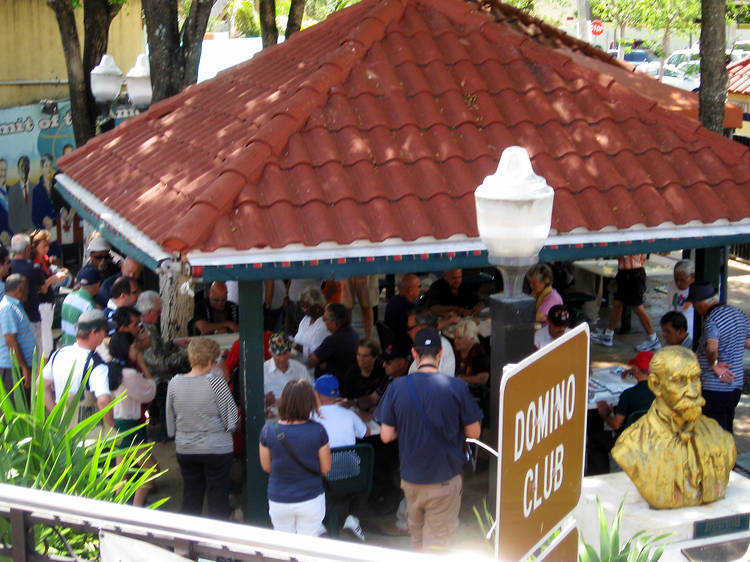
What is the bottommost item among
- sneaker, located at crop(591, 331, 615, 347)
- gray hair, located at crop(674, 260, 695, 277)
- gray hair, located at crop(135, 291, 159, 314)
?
sneaker, located at crop(591, 331, 615, 347)

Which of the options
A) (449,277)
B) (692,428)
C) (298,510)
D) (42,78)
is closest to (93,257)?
(449,277)

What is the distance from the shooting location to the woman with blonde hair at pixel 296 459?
5.52 m

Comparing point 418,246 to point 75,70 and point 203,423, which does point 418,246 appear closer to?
point 203,423

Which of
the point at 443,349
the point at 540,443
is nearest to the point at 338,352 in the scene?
the point at 443,349

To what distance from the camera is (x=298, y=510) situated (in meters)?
5.71

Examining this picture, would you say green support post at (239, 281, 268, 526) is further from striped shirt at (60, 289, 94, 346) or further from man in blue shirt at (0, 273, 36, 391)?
man in blue shirt at (0, 273, 36, 391)

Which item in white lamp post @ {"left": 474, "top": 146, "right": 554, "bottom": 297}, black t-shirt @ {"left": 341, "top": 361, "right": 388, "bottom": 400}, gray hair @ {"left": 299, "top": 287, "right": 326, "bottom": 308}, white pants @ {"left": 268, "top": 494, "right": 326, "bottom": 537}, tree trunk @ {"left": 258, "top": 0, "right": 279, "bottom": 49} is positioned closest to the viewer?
white lamp post @ {"left": 474, "top": 146, "right": 554, "bottom": 297}

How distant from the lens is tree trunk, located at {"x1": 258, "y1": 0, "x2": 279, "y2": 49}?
14719 millimetres

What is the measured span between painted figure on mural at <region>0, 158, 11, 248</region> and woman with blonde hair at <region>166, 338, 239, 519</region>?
33.8 ft

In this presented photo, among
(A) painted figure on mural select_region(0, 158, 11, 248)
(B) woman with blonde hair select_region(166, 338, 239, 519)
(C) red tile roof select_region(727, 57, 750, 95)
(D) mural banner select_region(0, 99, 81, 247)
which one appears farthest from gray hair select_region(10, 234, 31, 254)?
(C) red tile roof select_region(727, 57, 750, 95)

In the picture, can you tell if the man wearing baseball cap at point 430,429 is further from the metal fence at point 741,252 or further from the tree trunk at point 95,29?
the metal fence at point 741,252

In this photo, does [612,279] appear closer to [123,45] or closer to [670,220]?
[670,220]

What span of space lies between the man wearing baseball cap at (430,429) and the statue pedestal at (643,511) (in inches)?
30.8

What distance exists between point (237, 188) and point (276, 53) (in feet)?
12.2
